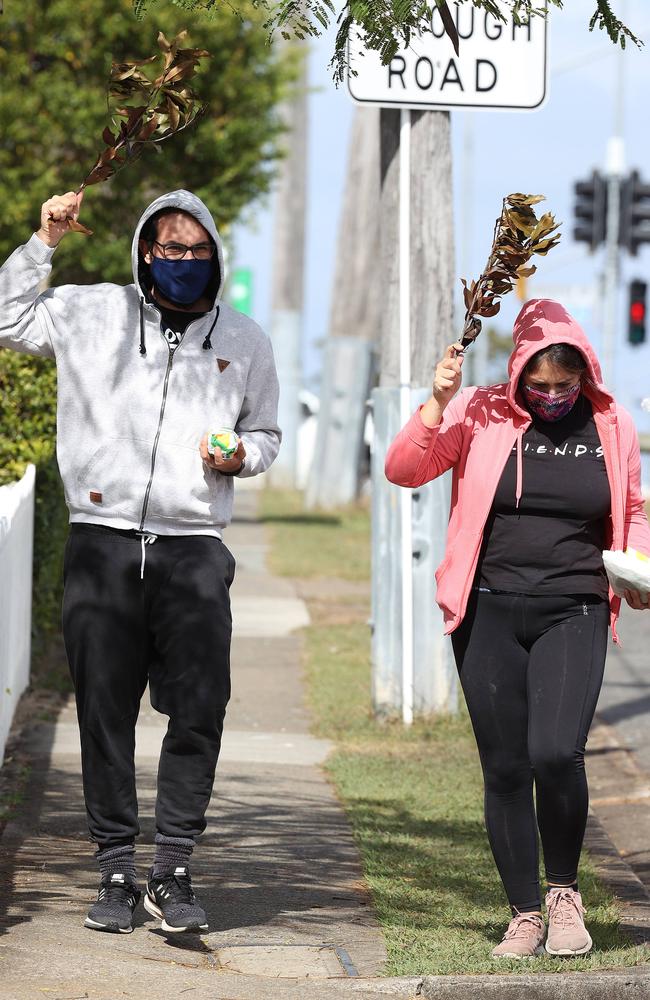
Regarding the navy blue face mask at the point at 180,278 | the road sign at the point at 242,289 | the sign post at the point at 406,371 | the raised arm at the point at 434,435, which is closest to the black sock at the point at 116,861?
the raised arm at the point at 434,435

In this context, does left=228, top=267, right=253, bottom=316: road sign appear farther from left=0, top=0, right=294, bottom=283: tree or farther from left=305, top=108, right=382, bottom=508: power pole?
left=0, top=0, right=294, bottom=283: tree

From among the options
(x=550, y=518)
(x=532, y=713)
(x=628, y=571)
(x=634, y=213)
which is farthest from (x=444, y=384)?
(x=634, y=213)

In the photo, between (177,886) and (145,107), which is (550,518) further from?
(145,107)

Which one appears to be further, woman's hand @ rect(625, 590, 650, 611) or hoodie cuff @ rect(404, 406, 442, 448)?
hoodie cuff @ rect(404, 406, 442, 448)

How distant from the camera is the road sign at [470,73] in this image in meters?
8.18

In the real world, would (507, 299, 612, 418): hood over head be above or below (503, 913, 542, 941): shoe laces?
above

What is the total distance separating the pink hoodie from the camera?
4.89 meters

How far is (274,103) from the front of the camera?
59.0 ft

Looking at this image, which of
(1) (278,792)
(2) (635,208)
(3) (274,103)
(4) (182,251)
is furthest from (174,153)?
(4) (182,251)

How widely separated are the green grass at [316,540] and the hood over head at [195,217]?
35.1ft

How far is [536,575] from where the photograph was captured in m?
Answer: 4.87

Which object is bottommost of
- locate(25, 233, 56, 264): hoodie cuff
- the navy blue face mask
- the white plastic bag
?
the white plastic bag

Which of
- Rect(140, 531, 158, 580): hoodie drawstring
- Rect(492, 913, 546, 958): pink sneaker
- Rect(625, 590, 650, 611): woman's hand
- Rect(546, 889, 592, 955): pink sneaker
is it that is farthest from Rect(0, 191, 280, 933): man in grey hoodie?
Rect(625, 590, 650, 611): woman's hand

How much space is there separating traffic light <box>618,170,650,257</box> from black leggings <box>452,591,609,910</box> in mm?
18902
